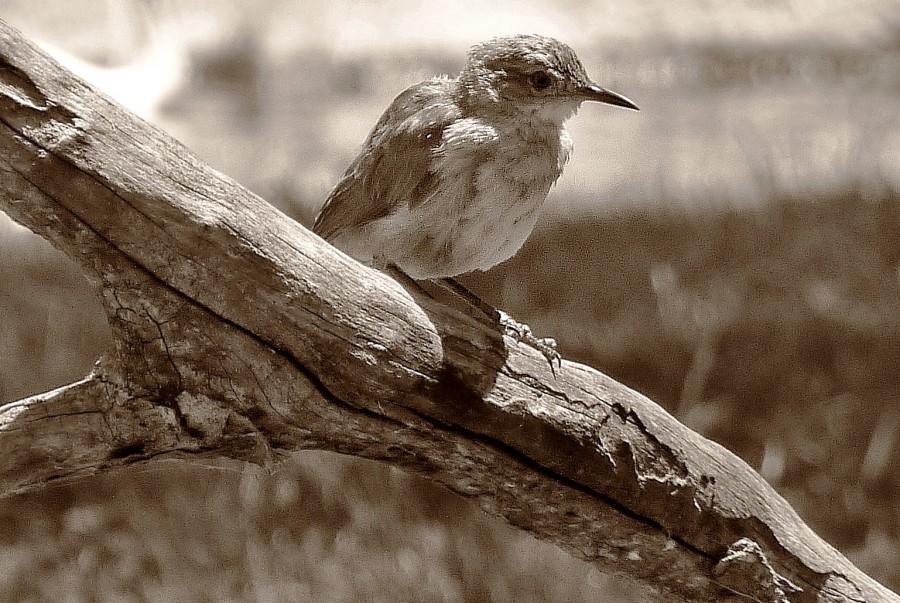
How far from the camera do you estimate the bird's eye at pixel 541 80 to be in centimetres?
235

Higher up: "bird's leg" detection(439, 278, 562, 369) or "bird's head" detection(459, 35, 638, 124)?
"bird's head" detection(459, 35, 638, 124)

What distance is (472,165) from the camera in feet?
7.44

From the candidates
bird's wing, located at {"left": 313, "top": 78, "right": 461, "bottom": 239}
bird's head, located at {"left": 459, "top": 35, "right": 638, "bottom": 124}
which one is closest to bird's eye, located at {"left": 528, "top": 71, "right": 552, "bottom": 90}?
bird's head, located at {"left": 459, "top": 35, "right": 638, "bottom": 124}

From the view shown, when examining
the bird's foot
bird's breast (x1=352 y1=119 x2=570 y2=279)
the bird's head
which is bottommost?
the bird's foot

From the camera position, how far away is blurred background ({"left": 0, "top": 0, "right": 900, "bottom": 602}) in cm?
418

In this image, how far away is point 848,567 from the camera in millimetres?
2432

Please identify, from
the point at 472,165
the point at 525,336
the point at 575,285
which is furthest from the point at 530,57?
the point at 575,285

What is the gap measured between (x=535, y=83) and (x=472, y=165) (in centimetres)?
24

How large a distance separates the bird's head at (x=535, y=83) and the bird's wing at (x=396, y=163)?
3.4 inches

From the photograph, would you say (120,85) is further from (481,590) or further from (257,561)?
(481,590)

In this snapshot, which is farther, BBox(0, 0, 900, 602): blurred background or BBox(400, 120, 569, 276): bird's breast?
BBox(0, 0, 900, 602): blurred background

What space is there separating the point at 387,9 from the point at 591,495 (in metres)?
3.17

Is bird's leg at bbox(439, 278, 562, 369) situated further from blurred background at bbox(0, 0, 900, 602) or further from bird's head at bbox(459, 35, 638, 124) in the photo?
blurred background at bbox(0, 0, 900, 602)

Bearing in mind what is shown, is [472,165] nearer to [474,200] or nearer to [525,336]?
[474,200]
